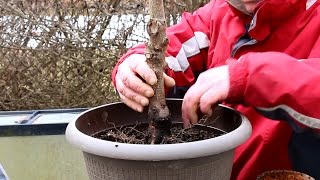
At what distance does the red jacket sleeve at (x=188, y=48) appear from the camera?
4.43ft

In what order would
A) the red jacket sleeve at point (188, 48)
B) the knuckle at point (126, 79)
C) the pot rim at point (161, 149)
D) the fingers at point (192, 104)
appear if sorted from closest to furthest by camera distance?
the pot rim at point (161, 149) → the fingers at point (192, 104) → the knuckle at point (126, 79) → the red jacket sleeve at point (188, 48)

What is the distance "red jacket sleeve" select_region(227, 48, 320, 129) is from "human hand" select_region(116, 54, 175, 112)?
6.5 inches

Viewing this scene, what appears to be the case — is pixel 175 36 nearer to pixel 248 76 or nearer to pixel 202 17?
pixel 202 17

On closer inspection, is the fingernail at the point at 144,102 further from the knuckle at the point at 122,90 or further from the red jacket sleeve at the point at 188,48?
the red jacket sleeve at the point at 188,48

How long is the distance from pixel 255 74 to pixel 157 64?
0.63 feet

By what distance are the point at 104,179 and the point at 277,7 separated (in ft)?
1.62

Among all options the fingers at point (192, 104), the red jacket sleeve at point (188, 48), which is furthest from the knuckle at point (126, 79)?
the red jacket sleeve at point (188, 48)

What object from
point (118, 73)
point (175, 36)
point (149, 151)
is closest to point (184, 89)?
point (175, 36)

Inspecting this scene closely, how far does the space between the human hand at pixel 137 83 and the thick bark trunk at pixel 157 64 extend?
1 centimetres

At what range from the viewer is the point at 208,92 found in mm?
935

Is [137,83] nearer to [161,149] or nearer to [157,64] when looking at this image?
[157,64]

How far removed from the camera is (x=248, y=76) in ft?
3.00

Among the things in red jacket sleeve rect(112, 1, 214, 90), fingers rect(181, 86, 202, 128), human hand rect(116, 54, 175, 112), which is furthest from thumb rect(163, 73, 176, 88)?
red jacket sleeve rect(112, 1, 214, 90)

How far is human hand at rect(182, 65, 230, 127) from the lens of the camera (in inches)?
36.5
